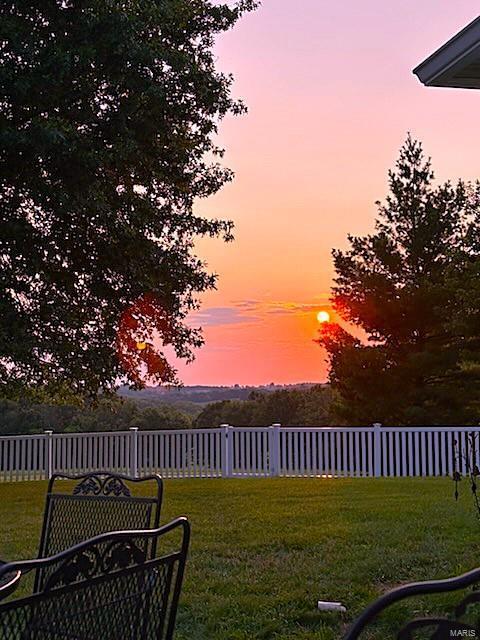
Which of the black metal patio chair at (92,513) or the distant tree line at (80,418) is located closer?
the black metal patio chair at (92,513)

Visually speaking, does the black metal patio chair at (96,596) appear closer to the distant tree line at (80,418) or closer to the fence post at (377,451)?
the fence post at (377,451)

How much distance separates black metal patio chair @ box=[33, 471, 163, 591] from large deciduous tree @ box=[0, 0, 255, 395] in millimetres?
6402

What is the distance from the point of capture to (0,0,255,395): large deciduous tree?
986 cm

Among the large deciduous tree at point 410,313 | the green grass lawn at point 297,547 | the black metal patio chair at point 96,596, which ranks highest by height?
the large deciduous tree at point 410,313

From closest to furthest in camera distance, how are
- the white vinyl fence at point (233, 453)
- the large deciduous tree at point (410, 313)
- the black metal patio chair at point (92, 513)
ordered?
the black metal patio chair at point (92, 513) < the white vinyl fence at point (233, 453) < the large deciduous tree at point (410, 313)

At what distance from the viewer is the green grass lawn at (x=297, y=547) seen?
4.62 meters

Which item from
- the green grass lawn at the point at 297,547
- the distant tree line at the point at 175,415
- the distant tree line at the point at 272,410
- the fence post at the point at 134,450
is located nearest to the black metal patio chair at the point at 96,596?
the green grass lawn at the point at 297,547

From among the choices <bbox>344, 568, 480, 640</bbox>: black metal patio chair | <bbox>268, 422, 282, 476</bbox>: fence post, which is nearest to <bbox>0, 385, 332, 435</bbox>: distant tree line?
<bbox>268, 422, 282, 476</bbox>: fence post

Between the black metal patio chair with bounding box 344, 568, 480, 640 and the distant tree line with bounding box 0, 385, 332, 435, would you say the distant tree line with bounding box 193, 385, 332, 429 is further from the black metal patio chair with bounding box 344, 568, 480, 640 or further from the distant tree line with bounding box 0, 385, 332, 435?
the black metal patio chair with bounding box 344, 568, 480, 640

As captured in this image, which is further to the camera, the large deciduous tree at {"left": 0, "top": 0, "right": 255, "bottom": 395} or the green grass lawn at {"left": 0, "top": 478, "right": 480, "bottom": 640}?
the large deciduous tree at {"left": 0, "top": 0, "right": 255, "bottom": 395}

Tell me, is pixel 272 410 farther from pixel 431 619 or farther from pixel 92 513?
pixel 431 619

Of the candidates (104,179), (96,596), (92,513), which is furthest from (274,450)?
(96,596)

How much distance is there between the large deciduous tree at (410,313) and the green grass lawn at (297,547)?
29.0ft

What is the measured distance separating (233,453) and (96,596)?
11212 millimetres
